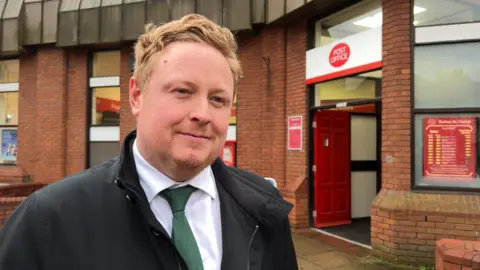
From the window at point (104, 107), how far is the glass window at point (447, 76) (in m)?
7.21

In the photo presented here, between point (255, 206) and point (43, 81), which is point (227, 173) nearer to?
point (255, 206)

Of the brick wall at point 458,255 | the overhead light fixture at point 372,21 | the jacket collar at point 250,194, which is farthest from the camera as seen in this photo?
the overhead light fixture at point 372,21

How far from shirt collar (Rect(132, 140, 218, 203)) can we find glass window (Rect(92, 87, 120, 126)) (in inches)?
354

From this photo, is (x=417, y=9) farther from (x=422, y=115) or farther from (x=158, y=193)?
(x=158, y=193)

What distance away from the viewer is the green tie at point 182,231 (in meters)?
1.15

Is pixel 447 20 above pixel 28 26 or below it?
below

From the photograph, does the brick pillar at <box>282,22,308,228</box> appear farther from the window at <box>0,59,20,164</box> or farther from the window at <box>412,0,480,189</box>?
the window at <box>0,59,20,164</box>

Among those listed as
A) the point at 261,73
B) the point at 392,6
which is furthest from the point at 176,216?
the point at 261,73

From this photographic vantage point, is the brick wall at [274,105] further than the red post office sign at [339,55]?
Yes

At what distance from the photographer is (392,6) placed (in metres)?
5.50

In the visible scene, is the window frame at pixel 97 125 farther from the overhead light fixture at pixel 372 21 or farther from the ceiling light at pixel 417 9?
the ceiling light at pixel 417 9

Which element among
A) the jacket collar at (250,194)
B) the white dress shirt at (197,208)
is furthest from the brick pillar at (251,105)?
the white dress shirt at (197,208)

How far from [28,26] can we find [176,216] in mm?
10637

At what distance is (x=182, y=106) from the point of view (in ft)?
3.77
